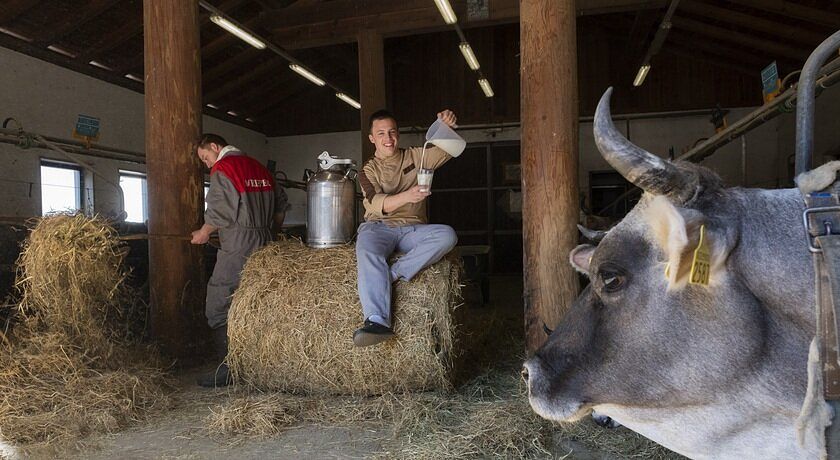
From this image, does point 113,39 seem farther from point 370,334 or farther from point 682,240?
point 682,240

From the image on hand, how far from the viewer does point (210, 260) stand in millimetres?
6793

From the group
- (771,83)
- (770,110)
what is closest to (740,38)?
(771,83)

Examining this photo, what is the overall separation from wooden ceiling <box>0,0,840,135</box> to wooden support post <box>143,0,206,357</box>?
4672 mm

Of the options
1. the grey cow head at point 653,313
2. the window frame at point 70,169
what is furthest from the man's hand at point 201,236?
the window frame at point 70,169

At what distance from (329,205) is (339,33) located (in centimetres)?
582

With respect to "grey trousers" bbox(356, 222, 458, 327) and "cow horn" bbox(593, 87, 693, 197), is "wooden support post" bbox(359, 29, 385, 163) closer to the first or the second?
"grey trousers" bbox(356, 222, 458, 327)

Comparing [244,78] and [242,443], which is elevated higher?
[244,78]

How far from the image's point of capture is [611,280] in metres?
1.40

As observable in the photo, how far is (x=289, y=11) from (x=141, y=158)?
11.7 ft

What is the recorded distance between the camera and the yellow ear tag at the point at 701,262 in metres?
1.18

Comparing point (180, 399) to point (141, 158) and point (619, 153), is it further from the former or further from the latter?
point (141, 158)

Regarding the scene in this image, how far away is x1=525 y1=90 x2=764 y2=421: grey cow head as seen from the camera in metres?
1.22

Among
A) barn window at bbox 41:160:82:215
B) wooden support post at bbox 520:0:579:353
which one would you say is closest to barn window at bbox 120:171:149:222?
barn window at bbox 41:160:82:215

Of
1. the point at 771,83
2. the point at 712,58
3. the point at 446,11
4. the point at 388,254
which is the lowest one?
the point at 388,254
